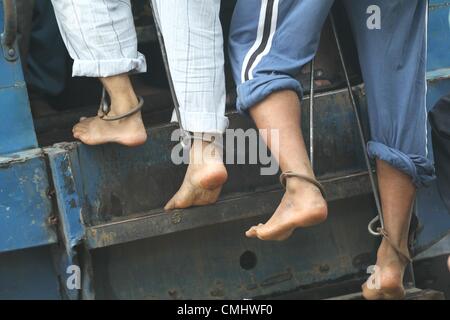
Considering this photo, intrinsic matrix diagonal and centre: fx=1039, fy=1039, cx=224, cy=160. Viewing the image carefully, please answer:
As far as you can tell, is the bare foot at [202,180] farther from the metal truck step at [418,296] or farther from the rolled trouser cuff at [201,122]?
the metal truck step at [418,296]

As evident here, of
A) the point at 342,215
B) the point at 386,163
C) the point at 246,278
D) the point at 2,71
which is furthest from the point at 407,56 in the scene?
the point at 2,71

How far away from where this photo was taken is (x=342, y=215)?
3.08m

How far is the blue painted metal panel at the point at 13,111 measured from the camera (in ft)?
9.16

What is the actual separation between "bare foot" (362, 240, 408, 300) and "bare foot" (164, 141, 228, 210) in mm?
503

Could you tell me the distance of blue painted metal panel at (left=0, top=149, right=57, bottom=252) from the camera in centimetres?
275

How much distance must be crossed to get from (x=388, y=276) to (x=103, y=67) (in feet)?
3.20

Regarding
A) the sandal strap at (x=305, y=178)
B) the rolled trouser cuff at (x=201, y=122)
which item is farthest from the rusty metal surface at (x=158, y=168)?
the sandal strap at (x=305, y=178)

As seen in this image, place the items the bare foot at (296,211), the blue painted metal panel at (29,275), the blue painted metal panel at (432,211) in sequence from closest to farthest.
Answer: the bare foot at (296,211), the blue painted metal panel at (29,275), the blue painted metal panel at (432,211)

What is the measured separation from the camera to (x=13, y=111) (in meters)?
2.80

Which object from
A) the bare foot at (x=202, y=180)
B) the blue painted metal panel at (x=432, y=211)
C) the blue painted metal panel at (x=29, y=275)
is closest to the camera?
the bare foot at (x=202, y=180)

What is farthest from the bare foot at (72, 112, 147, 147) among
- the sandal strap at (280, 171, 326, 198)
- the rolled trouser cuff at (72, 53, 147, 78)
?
the sandal strap at (280, 171, 326, 198)

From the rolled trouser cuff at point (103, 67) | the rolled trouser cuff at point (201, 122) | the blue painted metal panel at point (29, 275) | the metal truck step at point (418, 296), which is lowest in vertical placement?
the metal truck step at point (418, 296)

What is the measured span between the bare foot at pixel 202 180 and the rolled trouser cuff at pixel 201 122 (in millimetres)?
47
